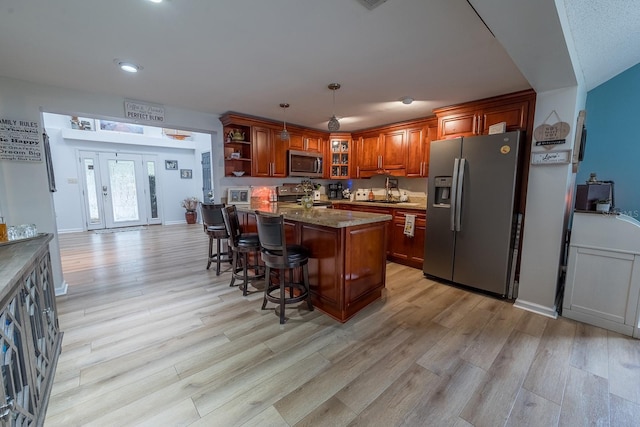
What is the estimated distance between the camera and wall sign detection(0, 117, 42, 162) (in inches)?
102

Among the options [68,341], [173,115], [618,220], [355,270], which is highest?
[173,115]

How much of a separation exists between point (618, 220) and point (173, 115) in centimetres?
510

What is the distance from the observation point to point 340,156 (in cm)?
532

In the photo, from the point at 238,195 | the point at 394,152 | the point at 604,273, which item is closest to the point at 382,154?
the point at 394,152

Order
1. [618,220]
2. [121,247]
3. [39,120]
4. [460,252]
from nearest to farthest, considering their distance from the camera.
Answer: [618,220] < [39,120] < [460,252] < [121,247]

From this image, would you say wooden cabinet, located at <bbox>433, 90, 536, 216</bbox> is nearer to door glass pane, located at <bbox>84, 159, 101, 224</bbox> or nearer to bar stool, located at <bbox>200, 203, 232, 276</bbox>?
bar stool, located at <bbox>200, 203, 232, 276</bbox>

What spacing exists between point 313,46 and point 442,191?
2324mm

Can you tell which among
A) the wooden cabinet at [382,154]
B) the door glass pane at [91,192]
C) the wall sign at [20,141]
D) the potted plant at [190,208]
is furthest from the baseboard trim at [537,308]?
the door glass pane at [91,192]

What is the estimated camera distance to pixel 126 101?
3246 mm

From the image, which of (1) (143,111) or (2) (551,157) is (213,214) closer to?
(1) (143,111)

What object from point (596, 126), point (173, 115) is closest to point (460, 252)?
point (596, 126)

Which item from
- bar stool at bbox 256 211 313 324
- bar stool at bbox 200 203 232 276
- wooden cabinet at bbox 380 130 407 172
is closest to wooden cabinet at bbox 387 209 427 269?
wooden cabinet at bbox 380 130 407 172

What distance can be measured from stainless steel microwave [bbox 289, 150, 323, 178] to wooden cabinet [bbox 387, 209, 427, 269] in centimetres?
179

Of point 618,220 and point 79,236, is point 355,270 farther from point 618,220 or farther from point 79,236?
point 79,236
